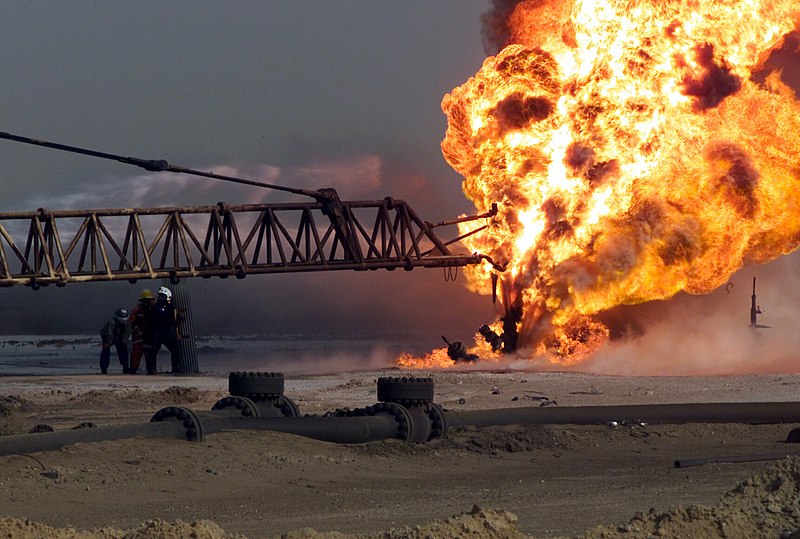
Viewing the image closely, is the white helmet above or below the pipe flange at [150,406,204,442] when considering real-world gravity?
above

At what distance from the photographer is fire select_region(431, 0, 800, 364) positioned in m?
31.1

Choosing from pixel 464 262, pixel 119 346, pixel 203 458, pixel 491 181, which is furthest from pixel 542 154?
pixel 203 458

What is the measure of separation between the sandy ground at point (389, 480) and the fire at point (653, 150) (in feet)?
39.8

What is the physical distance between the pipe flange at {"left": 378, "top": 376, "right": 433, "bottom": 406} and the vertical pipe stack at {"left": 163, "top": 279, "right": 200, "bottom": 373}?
18.7 m

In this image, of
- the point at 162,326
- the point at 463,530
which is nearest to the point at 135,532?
the point at 463,530

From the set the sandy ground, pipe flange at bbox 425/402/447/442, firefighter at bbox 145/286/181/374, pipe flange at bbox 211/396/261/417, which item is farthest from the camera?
firefighter at bbox 145/286/181/374

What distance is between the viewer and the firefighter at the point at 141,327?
3512cm

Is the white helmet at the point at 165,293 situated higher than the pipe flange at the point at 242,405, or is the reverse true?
the white helmet at the point at 165,293

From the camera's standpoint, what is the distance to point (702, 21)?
31297mm

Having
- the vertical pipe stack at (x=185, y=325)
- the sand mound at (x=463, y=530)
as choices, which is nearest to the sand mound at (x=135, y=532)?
the sand mound at (x=463, y=530)

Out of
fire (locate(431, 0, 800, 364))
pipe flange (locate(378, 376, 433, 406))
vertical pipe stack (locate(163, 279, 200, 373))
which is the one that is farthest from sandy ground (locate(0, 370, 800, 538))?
vertical pipe stack (locate(163, 279, 200, 373))

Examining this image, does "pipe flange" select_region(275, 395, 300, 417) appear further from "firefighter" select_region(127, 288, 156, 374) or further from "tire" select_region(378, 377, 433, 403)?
"firefighter" select_region(127, 288, 156, 374)

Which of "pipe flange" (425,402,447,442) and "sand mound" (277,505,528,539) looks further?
"pipe flange" (425,402,447,442)

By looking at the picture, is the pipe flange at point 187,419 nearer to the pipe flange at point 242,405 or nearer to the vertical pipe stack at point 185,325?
the pipe flange at point 242,405
